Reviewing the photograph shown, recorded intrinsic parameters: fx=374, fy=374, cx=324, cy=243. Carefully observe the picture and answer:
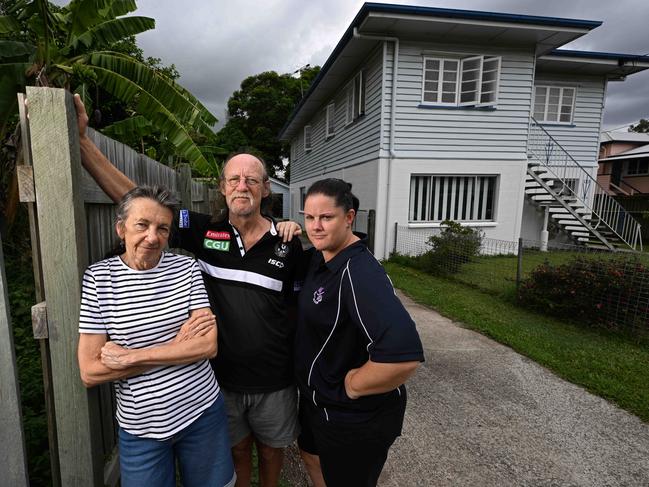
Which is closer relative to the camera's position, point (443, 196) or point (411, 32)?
point (411, 32)

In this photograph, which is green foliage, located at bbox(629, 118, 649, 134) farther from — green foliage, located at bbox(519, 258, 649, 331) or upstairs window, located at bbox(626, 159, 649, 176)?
green foliage, located at bbox(519, 258, 649, 331)

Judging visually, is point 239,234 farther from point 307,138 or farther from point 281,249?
point 307,138

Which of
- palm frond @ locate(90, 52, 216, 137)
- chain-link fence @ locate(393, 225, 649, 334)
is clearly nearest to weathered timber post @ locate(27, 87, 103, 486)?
palm frond @ locate(90, 52, 216, 137)

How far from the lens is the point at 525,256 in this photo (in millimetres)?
8023

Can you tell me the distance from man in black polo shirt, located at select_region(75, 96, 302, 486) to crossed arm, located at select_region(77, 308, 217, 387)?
38cm

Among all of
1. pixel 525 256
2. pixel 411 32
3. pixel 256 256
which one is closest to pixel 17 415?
pixel 256 256

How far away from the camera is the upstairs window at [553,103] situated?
13.0 meters

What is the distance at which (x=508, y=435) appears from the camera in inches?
125

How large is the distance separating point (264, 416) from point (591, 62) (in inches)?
594

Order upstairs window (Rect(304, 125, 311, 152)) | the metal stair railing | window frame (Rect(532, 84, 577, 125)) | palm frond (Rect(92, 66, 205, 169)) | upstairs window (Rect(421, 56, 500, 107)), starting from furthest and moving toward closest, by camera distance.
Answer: upstairs window (Rect(304, 125, 311, 152)) < window frame (Rect(532, 84, 577, 125)) < the metal stair railing < upstairs window (Rect(421, 56, 500, 107)) < palm frond (Rect(92, 66, 205, 169))

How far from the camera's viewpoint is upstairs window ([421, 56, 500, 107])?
34.4 feet

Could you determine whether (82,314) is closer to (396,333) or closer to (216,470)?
(216,470)

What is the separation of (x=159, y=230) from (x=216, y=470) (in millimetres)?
1212

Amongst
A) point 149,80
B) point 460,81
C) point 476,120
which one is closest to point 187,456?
point 149,80
